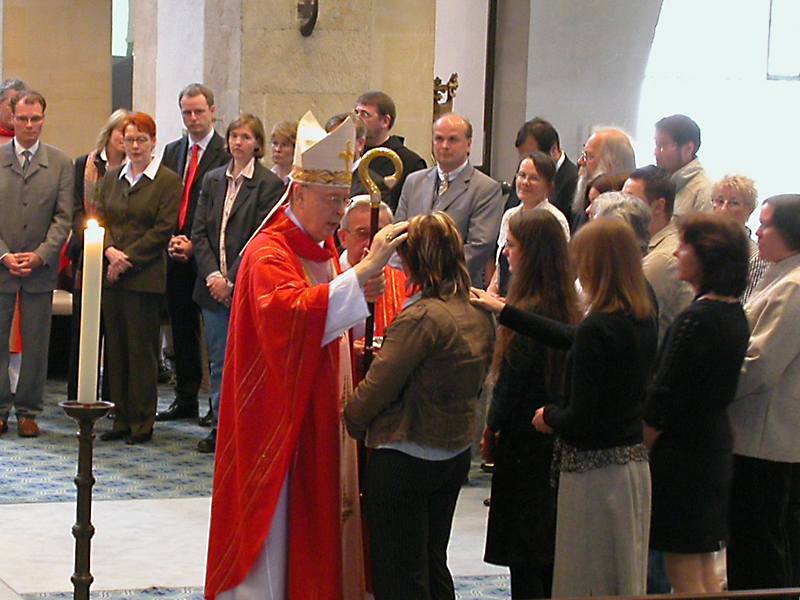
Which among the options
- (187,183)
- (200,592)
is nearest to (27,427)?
(187,183)

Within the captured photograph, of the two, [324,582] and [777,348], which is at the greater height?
[777,348]

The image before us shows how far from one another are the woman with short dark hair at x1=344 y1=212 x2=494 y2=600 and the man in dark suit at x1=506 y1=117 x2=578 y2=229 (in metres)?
2.87

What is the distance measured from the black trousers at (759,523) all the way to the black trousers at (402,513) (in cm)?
95

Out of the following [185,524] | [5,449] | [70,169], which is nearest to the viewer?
[185,524]

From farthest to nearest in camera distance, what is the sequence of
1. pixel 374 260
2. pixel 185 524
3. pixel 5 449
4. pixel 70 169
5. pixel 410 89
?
pixel 410 89
pixel 70 169
pixel 5 449
pixel 185 524
pixel 374 260

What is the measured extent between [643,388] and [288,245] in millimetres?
1048

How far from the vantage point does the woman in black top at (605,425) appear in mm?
3412

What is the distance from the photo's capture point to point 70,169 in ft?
23.1

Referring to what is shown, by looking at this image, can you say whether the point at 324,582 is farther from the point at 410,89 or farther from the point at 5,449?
the point at 410,89

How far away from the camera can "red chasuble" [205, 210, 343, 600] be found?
3410mm

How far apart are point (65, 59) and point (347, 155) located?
9.84m

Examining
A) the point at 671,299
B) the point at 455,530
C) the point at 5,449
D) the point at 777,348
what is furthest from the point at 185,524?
the point at 777,348

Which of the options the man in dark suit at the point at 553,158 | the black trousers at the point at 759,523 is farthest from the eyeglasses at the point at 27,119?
the black trousers at the point at 759,523

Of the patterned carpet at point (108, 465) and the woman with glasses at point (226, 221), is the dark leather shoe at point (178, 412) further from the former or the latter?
the woman with glasses at point (226, 221)
